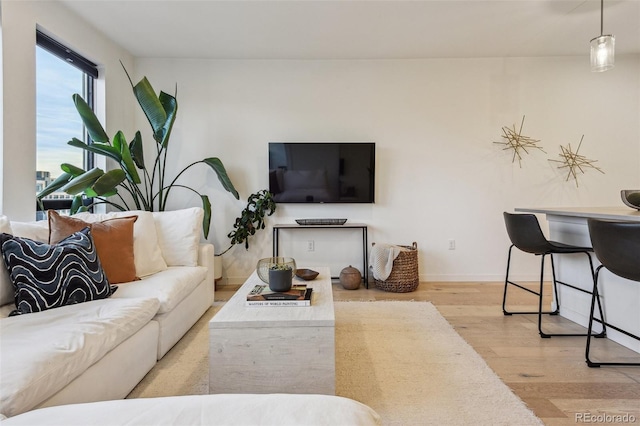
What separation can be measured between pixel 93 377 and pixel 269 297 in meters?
0.77

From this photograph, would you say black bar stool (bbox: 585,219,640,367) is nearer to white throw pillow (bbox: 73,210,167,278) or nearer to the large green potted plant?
white throw pillow (bbox: 73,210,167,278)

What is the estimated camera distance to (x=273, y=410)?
72cm

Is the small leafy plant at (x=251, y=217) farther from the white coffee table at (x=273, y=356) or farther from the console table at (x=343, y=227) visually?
the white coffee table at (x=273, y=356)

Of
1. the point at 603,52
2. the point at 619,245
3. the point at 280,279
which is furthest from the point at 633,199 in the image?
the point at 280,279

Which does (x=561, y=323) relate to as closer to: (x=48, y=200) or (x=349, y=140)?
(x=349, y=140)

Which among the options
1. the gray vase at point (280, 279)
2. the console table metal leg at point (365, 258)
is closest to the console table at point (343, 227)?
the console table metal leg at point (365, 258)

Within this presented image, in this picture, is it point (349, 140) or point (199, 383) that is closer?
point (199, 383)

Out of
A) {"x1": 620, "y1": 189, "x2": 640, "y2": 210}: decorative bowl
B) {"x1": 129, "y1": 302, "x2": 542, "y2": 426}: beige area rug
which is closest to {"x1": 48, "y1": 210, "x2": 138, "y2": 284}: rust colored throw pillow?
{"x1": 129, "y1": 302, "x2": 542, "y2": 426}: beige area rug

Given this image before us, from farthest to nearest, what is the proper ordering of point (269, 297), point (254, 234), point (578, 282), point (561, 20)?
point (254, 234) < point (561, 20) < point (578, 282) < point (269, 297)

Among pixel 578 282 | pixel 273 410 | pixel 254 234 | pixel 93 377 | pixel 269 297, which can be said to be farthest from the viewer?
pixel 254 234

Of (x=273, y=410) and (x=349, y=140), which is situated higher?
(x=349, y=140)

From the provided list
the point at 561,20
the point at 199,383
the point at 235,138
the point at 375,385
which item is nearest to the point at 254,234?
the point at 235,138

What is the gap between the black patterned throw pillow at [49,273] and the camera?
60.5 inches

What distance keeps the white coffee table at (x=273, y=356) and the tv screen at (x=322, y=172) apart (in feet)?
7.96
